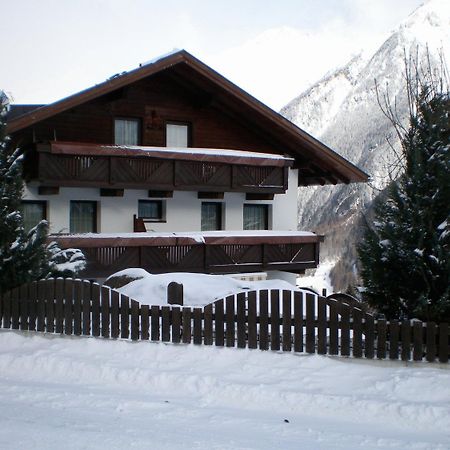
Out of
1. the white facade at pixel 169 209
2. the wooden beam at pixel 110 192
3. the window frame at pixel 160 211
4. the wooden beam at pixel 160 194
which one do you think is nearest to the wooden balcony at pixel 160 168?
the wooden beam at pixel 160 194

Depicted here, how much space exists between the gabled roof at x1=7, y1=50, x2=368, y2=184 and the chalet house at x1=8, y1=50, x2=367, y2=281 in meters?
0.04

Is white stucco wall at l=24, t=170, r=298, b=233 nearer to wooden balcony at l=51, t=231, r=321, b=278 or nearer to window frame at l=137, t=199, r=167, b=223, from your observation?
window frame at l=137, t=199, r=167, b=223

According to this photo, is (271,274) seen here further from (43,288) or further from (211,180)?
(43,288)

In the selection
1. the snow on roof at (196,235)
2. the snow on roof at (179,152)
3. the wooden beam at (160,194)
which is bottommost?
the snow on roof at (196,235)

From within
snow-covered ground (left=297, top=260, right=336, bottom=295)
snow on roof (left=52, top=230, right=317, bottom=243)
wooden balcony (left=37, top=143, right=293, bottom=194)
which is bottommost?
snow-covered ground (left=297, top=260, right=336, bottom=295)

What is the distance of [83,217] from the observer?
65.2 feet

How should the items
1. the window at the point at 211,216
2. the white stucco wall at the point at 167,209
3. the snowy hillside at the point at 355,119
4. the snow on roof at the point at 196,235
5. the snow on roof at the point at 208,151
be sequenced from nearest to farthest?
the snow on roof at the point at 196,235
the white stucco wall at the point at 167,209
the snow on roof at the point at 208,151
the window at the point at 211,216
the snowy hillside at the point at 355,119

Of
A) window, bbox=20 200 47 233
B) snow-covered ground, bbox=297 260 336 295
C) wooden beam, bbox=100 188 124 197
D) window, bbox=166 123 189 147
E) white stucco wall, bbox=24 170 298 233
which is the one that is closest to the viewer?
window, bbox=20 200 47 233

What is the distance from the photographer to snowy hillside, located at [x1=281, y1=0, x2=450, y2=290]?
119312 millimetres

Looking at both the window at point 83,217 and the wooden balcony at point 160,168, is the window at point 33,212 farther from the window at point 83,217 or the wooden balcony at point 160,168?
the wooden balcony at point 160,168

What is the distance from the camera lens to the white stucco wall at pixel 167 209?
1916 centimetres

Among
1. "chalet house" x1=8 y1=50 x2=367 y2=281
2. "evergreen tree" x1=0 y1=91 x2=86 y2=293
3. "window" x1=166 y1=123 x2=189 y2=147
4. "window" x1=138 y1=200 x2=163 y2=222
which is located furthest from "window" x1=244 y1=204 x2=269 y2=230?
"evergreen tree" x1=0 y1=91 x2=86 y2=293

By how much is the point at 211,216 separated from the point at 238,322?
44.8ft

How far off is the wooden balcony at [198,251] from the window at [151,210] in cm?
194
